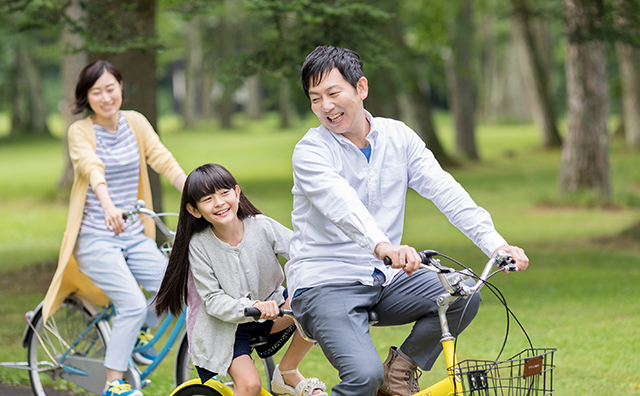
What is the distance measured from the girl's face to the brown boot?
94cm

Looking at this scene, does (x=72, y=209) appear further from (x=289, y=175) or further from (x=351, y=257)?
(x=289, y=175)

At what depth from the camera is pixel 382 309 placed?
337 cm

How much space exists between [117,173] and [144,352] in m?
1.06

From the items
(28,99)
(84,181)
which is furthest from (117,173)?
(28,99)

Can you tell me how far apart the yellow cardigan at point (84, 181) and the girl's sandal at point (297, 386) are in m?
1.41

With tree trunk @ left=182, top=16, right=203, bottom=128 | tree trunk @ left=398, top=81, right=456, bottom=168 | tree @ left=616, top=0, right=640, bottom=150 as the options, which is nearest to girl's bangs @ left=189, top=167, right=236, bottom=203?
tree trunk @ left=398, top=81, right=456, bottom=168

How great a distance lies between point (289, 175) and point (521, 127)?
71.5ft

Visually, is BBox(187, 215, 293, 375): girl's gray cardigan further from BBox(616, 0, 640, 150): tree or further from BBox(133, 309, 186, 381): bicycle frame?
BBox(616, 0, 640, 150): tree

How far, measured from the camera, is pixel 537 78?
26.4 meters

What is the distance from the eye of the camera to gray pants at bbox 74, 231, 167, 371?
4359mm

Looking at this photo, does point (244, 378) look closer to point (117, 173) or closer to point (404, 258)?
point (404, 258)

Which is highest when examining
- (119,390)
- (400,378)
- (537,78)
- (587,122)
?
(537,78)

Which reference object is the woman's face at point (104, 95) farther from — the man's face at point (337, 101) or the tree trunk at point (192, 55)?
the tree trunk at point (192, 55)

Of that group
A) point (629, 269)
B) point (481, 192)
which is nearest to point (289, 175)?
point (481, 192)
